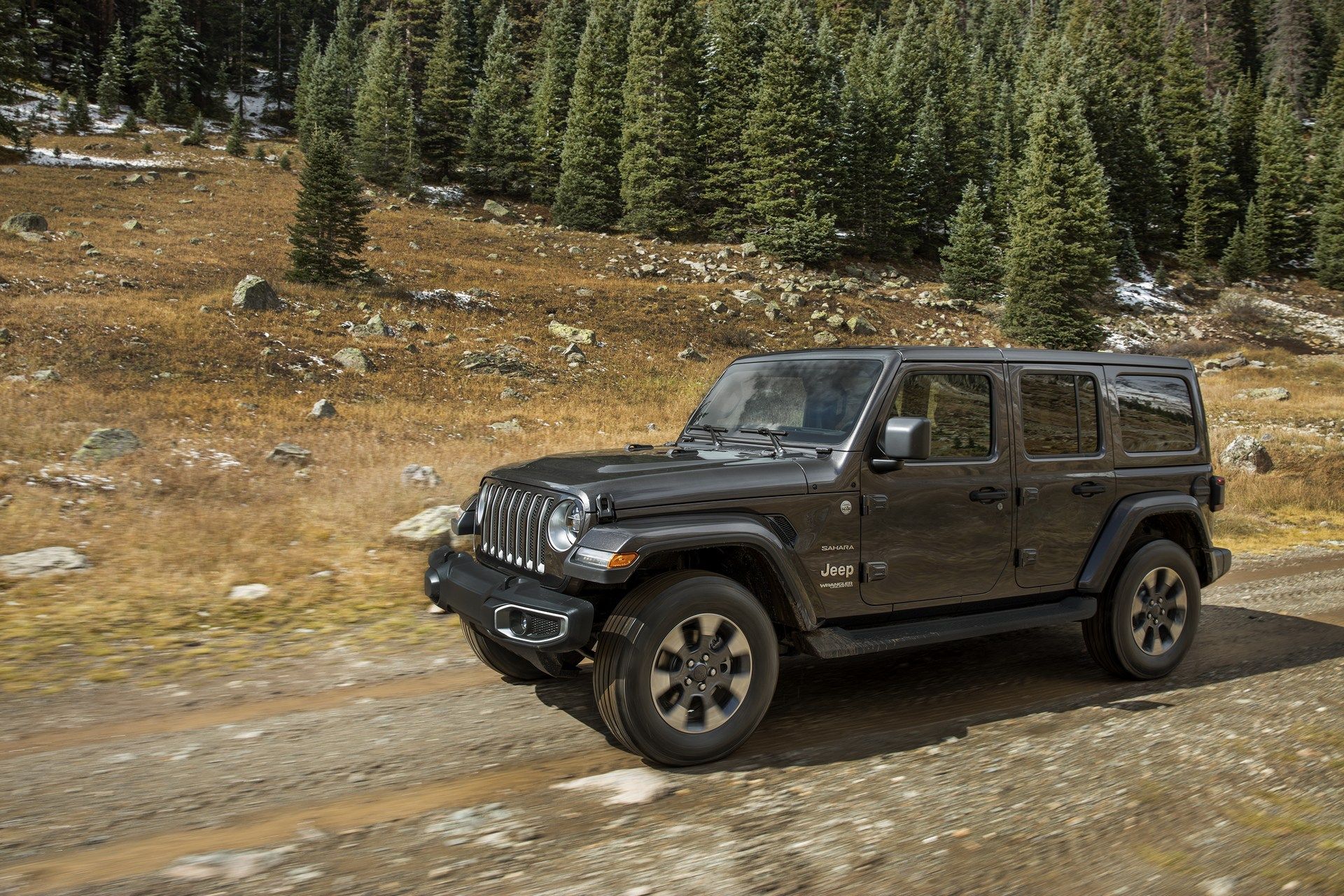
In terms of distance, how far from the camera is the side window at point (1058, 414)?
5301 millimetres

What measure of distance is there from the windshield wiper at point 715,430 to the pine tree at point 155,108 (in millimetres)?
76126

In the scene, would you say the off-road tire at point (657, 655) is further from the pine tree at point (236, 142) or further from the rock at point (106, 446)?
the pine tree at point (236, 142)

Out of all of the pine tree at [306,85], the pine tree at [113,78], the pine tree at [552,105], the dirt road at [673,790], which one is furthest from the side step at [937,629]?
the pine tree at [113,78]

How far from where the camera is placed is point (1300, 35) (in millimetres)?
98875

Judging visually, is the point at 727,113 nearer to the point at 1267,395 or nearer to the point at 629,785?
the point at 1267,395

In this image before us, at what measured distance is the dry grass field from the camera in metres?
6.70

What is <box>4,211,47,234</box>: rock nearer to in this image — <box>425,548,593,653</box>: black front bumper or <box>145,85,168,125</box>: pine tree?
<box>425,548,593,653</box>: black front bumper

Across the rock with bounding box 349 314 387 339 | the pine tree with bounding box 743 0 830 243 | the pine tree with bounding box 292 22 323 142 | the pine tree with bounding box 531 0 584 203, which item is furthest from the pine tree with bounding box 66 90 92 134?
the rock with bounding box 349 314 387 339

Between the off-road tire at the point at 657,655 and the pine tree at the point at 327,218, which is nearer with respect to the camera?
the off-road tire at the point at 657,655

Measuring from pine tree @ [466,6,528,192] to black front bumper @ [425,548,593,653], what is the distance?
55860mm

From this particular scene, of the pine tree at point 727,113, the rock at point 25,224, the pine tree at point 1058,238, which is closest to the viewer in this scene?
the rock at point 25,224

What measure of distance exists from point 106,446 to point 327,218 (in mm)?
21669

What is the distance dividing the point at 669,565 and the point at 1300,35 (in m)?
128

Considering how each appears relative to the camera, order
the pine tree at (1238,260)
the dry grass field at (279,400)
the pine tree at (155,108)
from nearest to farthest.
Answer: the dry grass field at (279,400)
the pine tree at (1238,260)
the pine tree at (155,108)
